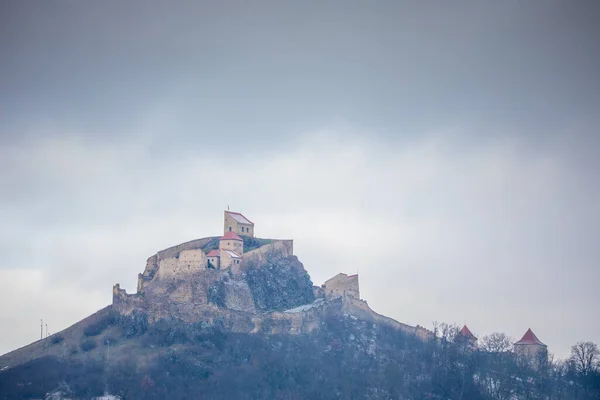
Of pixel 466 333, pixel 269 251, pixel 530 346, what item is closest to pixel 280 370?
pixel 269 251

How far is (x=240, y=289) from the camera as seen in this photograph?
13375 centimetres

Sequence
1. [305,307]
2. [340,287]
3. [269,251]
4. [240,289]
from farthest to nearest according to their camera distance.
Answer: [340,287], [269,251], [305,307], [240,289]

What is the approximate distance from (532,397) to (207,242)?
44.9 m

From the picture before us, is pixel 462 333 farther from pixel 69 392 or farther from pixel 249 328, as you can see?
pixel 69 392

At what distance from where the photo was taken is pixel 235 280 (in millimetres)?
133875

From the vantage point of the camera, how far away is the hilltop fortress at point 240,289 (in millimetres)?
130750

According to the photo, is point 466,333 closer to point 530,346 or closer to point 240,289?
point 530,346

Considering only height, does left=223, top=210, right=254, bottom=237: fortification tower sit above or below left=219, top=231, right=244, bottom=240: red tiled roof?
above

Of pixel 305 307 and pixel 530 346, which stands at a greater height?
pixel 305 307

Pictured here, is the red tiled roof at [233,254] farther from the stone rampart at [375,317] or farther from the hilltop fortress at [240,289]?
the stone rampart at [375,317]

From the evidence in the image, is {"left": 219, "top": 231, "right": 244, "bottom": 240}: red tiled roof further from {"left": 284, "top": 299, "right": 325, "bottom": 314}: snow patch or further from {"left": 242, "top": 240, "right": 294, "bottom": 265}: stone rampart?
{"left": 284, "top": 299, "right": 325, "bottom": 314}: snow patch

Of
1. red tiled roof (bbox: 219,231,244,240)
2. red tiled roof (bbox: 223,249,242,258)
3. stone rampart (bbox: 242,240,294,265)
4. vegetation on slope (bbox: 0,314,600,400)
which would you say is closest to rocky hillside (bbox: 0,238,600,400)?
vegetation on slope (bbox: 0,314,600,400)

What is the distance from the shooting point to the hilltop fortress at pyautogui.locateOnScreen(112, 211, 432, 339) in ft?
429

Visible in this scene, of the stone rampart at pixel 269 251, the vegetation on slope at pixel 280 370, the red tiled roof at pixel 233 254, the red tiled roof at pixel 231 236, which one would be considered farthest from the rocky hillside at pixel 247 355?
the red tiled roof at pixel 231 236
